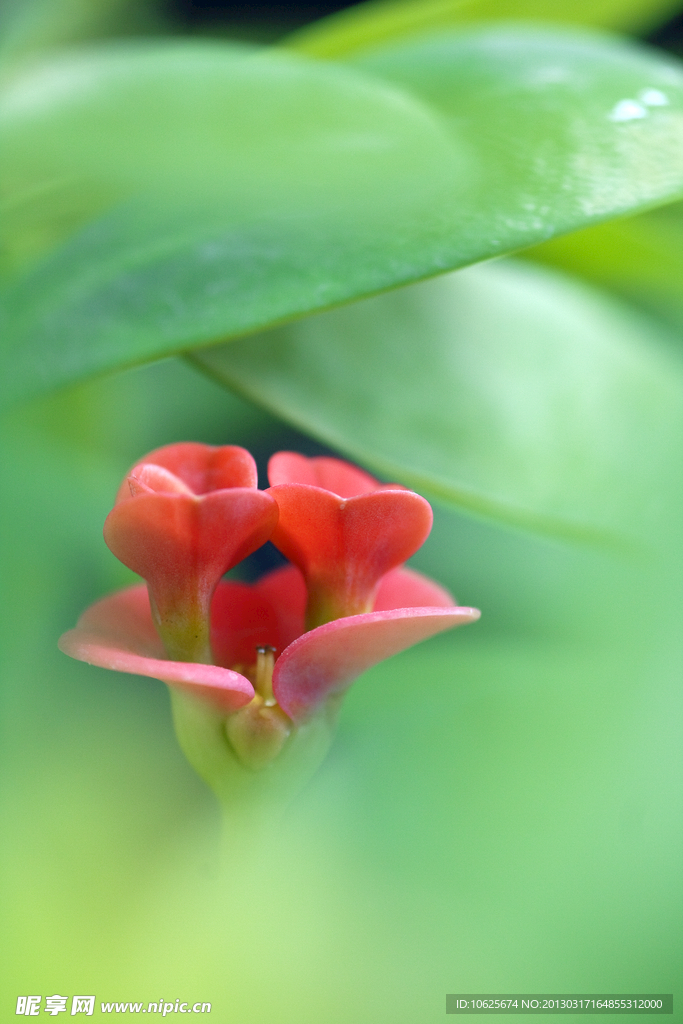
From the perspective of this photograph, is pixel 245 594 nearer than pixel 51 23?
Yes

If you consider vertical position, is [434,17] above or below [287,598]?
above

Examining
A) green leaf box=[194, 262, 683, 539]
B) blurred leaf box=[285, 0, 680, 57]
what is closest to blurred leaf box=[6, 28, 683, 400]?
green leaf box=[194, 262, 683, 539]

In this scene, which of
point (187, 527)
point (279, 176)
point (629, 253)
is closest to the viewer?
point (187, 527)

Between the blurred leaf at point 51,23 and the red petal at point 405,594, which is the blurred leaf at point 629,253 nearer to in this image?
the red petal at point 405,594

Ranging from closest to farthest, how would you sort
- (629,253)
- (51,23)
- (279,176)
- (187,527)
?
(187,527) < (279,176) < (629,253) < (51,23)

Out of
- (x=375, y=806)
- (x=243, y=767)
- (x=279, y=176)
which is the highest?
(x=279, y=176)

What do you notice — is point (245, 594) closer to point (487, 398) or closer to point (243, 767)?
point (243, 767)

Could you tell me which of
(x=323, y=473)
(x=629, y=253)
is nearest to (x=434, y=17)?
(x=629, y=253)
